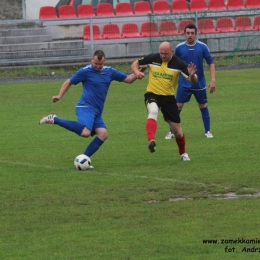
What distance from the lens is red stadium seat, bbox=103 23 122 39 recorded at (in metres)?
32.5

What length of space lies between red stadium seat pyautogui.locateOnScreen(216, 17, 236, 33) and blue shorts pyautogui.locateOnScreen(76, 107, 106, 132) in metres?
21.2

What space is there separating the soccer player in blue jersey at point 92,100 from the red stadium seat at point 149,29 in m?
19.9

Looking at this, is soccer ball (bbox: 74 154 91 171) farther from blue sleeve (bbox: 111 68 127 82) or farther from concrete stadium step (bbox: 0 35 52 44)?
concrete stadium step (bbox: 0 35 52 44)

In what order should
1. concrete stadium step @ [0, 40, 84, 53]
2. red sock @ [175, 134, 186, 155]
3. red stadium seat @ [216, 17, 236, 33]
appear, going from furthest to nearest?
red stadium seat @ [216, 17, 236, 33] < concrete stadium step @ [0, 40, 84, 53] < red sock @ [175, 134, 186, 155]

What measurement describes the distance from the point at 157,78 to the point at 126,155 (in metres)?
1.70

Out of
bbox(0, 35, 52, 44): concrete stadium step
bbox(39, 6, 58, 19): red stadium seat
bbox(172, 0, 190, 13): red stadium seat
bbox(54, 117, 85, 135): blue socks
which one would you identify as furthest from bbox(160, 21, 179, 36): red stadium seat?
bbox(54, 117, 85, 135): blue socks

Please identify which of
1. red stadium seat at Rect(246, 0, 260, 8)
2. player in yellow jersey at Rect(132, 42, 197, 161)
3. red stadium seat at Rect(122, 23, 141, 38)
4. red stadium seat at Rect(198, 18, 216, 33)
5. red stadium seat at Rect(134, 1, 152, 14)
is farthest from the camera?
red stadium seat at Rect(246, 0, 260, 8)

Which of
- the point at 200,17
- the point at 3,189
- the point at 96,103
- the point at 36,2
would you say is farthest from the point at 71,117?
the point at 36,2

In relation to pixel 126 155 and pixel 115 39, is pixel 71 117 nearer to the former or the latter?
pixel 126 155

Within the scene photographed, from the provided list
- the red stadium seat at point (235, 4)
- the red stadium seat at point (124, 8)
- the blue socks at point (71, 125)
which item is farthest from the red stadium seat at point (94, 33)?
the blue socks at point (71, 125)

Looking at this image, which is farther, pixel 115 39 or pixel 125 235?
pixel 115 39

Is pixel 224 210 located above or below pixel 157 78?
below

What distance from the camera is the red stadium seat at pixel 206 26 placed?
3253cm

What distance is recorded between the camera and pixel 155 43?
32.2 metres
